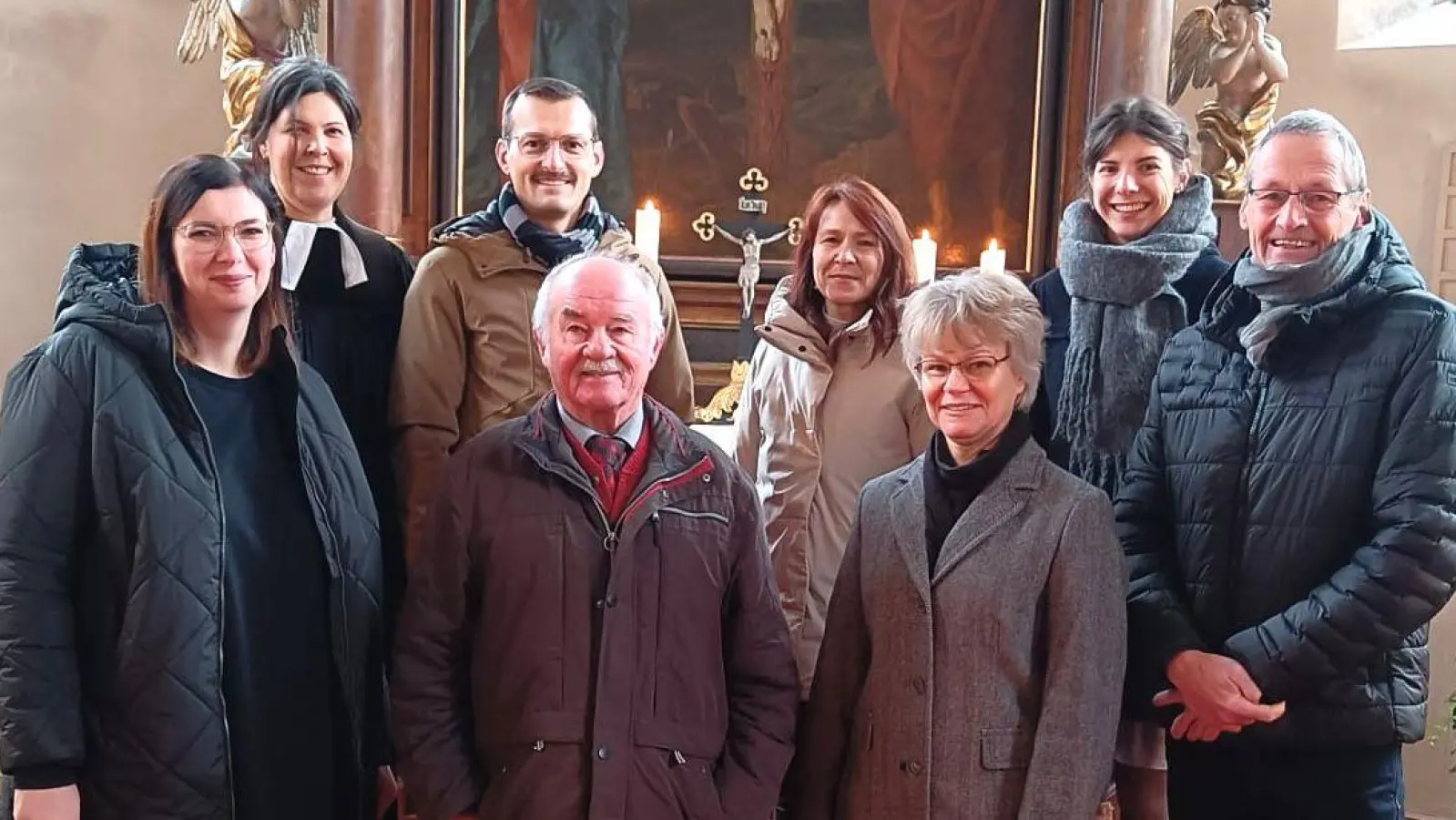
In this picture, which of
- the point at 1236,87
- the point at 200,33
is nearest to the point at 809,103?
the point at 1236,87

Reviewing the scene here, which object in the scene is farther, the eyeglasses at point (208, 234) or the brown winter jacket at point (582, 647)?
the eyeglasses at point (208, 234)

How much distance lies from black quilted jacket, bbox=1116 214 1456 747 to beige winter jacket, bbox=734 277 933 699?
0.49 m

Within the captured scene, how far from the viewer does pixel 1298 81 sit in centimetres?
650

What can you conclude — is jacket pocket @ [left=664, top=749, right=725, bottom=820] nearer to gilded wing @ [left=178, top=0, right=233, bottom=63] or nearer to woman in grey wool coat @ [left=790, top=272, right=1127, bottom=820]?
woman in grey wool coat @ [left=790, top=272, right=1127, bottom=820]

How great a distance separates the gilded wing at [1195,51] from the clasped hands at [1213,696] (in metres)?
3.92

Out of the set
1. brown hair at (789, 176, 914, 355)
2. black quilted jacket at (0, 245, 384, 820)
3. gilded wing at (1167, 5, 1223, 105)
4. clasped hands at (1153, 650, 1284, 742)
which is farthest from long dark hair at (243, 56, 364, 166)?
gilded wing at (1167, 5, 1223, 105)

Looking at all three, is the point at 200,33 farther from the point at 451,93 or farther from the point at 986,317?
the point at 986,317

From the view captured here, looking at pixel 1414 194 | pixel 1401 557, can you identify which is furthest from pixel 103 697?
pixel 1414 194

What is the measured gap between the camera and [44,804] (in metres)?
1.90

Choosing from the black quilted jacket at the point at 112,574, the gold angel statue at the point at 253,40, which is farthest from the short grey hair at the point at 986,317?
the gold angel statue at the point at 253,40

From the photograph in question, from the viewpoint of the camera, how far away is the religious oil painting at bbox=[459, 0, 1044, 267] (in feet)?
19.1

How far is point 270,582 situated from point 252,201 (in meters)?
0.61

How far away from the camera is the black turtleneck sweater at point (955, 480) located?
204 cm

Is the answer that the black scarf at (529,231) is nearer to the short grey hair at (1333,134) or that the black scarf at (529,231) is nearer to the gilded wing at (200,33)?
the short grey hair at (1333,134)
